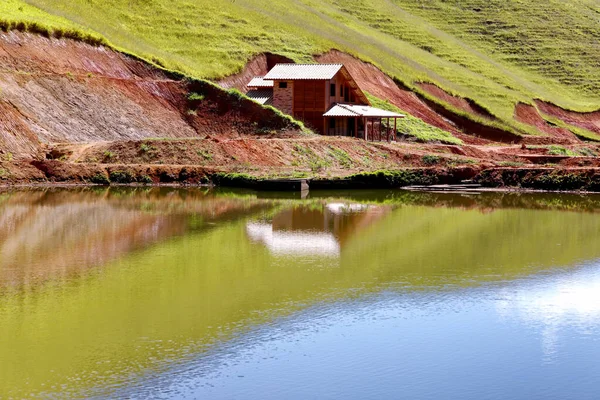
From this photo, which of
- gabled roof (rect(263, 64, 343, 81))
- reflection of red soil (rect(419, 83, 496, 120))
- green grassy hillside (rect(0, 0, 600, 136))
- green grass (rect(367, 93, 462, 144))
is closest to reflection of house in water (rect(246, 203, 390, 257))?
gabled roof (rect(263, 64, 343, 81))

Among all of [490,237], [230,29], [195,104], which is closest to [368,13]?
[230,29]

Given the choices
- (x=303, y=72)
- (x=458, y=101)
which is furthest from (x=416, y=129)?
(x=458, y=101)

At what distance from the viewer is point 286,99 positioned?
75375 millimetres

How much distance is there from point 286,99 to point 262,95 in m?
3.73

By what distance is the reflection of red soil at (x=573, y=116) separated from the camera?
103 meters

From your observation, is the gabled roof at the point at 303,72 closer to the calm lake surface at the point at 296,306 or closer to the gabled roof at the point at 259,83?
the gabled roof at the point at 259,83

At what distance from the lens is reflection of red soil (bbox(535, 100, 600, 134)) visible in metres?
103

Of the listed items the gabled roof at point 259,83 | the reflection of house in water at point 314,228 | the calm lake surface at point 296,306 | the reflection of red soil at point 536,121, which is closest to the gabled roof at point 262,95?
the gabled roof at point 259,83

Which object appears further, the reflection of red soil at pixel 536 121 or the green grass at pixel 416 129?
the reflection of red soil at pixel 536 121

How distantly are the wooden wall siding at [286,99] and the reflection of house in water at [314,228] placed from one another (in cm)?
3126

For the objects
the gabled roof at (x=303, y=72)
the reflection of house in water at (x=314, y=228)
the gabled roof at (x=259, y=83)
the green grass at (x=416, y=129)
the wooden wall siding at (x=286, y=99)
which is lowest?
the reflection of house in water at (x=314, y=228)

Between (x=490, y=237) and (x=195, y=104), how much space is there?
3823 centimetres

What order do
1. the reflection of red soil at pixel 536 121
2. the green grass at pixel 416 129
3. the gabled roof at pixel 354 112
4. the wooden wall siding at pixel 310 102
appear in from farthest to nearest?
the reflection of red soil at pixel 536 121, the green grass at pixel 416 129, the wooden wall siding at pixel 310 102, the gabled roof at pixel 354 112

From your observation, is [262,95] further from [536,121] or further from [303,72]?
[536,121]
